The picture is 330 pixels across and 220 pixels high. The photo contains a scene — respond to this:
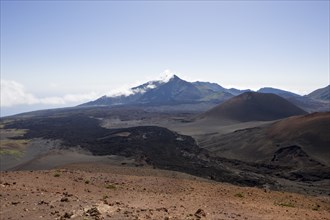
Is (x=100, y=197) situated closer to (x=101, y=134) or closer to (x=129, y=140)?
(x=129, y=140)

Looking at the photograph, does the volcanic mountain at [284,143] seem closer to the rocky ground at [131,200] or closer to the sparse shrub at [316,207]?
the sparse shrub at [316,207]

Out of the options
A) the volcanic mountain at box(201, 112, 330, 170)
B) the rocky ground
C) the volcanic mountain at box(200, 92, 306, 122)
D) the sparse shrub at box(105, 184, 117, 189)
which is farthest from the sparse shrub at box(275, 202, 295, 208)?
A: the volcanic mountain at box(200, 92, 306, 122)

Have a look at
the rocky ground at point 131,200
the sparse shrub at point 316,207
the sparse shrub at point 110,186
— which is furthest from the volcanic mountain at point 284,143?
the sparse shrub at point 110,186

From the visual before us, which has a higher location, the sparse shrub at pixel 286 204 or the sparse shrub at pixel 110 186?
the sparse shrub at pixel 110 186

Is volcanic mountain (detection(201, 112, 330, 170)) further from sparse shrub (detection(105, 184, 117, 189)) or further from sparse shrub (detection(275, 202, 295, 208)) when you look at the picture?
sparse shrub (detection(105, 184, 117, 189))

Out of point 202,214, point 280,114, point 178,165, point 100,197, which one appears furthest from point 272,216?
point 280,114

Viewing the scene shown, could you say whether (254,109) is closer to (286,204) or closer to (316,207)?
(316,207)
